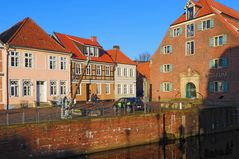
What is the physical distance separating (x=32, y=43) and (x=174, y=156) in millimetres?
20126

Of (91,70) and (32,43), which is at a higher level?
(32,43)

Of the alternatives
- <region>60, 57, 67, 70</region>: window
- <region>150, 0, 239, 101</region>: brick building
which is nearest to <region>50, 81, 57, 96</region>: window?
<region>60, 57, 67, 70</region>: window

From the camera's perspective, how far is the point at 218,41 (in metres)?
36.3

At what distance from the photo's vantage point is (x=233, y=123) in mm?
28438

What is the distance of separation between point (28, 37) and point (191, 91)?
2182 cm

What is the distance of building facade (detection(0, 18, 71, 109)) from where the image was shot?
29766 mm

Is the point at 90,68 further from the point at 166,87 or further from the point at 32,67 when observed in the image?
the point at 166,87

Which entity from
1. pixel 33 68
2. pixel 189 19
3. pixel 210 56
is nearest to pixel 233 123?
pixel 210 56

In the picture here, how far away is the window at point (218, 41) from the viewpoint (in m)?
35.5

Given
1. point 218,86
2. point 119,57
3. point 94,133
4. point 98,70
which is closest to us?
point 94,133

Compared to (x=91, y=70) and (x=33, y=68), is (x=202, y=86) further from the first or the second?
(x=33, y=68)

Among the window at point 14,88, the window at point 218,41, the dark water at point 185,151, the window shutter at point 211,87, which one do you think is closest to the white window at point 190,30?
the window at point 218,41

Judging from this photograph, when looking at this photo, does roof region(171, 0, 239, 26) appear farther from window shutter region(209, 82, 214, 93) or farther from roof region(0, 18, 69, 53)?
roof region(0, 18, 69, 53)

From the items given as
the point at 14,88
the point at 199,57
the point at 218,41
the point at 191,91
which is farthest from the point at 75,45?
the point at 218,41
